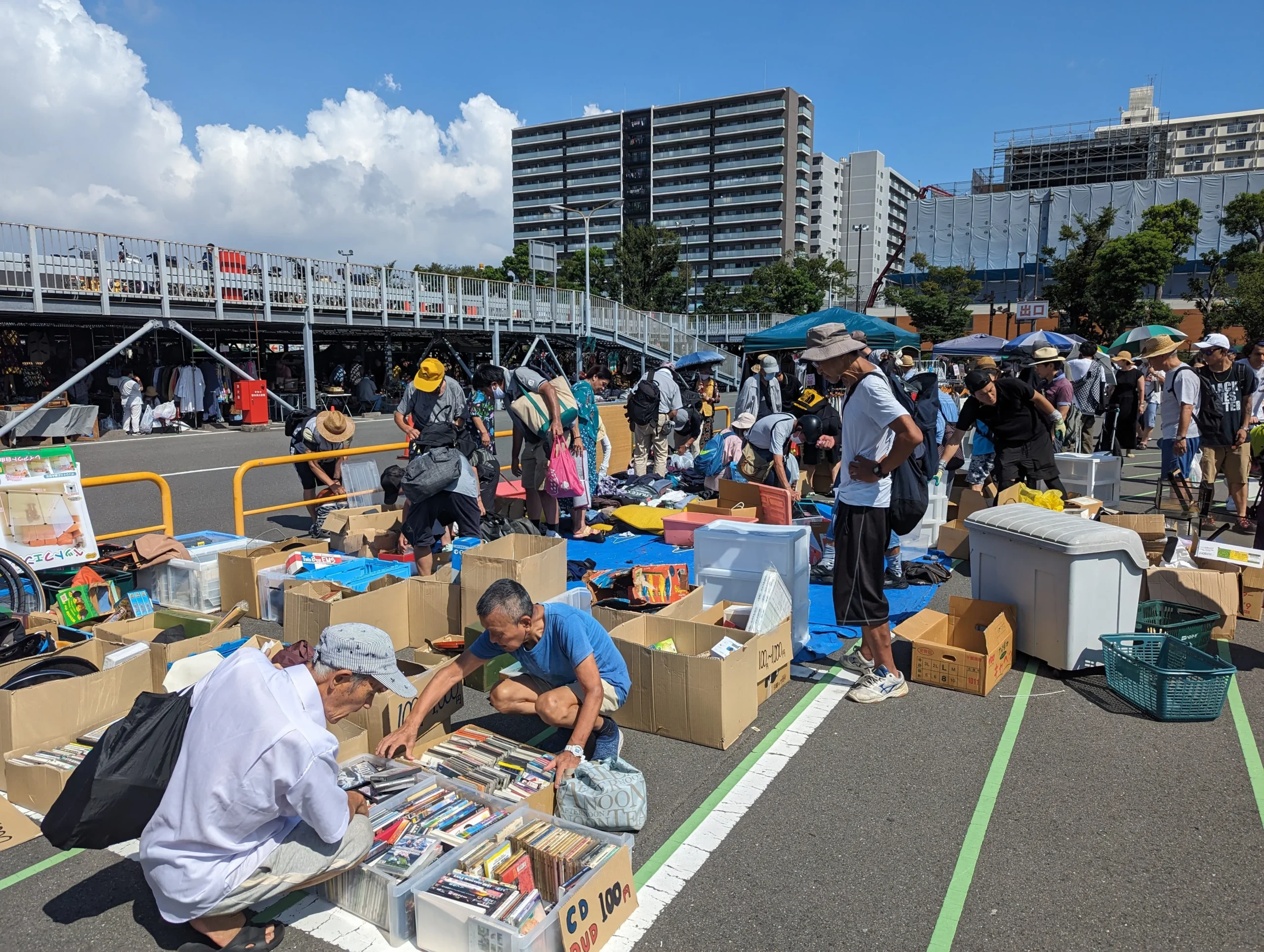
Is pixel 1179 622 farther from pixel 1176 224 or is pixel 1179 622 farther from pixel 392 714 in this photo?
pixel 1176 224

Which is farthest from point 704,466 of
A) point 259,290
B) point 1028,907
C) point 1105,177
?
point 1105,177

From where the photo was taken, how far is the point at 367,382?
2634 cm

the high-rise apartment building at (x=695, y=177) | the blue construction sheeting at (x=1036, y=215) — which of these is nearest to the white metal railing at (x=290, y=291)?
the blue construction sheeting at (x=1036, y=215)

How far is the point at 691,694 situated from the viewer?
13.8ft

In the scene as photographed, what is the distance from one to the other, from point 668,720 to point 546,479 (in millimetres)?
3994

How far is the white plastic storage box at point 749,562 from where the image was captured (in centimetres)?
550

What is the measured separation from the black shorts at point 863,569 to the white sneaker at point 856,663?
17.3 inches

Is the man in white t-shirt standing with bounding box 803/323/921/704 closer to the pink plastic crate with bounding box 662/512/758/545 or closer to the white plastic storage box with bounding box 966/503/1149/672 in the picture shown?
the white plastic storage box with bounding box 966/503/1149/672

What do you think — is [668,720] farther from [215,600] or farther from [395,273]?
[395,273]

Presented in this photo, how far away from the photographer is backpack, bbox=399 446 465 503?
20.2 feet

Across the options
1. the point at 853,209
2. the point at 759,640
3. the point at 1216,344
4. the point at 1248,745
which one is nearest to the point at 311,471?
the point at 759,640

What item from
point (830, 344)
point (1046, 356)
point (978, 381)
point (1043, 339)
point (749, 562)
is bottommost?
point (749, 562)

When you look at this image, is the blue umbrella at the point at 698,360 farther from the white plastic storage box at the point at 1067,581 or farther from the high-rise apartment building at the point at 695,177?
the high-rise apartment building at the point at 695,177

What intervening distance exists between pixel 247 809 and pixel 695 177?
117 m
